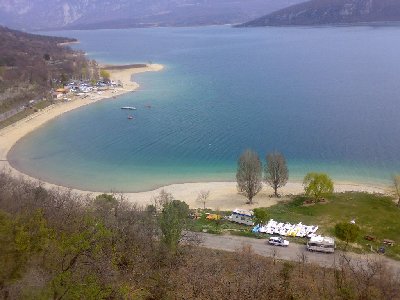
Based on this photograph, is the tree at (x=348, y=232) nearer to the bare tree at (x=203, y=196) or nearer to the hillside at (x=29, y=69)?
the bare tree at (x=203, y=196)

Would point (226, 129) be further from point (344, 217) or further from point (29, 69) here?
Result: point (29, 69)

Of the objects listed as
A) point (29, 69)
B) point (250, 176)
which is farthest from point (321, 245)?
point (29, 69)

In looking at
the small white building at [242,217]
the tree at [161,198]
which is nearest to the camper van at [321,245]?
the small white building at [242,217]

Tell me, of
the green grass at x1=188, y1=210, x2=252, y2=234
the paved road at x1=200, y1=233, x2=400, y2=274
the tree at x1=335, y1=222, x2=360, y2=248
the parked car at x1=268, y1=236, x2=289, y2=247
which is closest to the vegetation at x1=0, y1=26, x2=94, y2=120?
the green grass at x1=188, y1=210, x2=252, y2=234

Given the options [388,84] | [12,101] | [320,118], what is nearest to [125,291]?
[320,118]

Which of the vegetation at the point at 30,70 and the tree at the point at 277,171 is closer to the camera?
the tree at the point at 277,171

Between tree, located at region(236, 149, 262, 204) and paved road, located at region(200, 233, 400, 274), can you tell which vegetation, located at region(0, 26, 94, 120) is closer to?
tree, located at region(236, 149, 262, 204)
